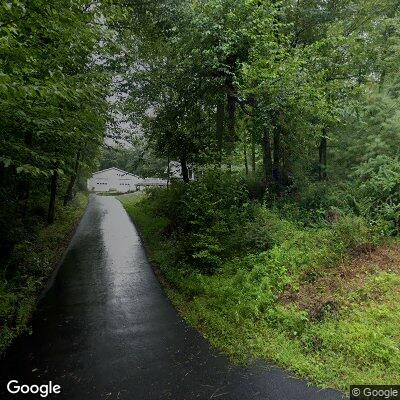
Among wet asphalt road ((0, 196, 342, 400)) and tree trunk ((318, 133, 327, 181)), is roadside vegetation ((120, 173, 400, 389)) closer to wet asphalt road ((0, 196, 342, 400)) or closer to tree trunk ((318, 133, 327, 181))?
wet asphalt road ((0, 196, 342, 400))

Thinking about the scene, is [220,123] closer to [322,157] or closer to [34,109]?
[322,157]

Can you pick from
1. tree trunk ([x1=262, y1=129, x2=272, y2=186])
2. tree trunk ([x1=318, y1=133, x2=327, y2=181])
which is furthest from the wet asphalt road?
tree trunk ([x1=318, y1=133, x2=327, y2=181])

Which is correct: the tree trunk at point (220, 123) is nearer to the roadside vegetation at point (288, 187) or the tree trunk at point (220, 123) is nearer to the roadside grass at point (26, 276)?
the roadside vegetation at point (288, 187)

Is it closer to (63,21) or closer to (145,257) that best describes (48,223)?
(145,257)

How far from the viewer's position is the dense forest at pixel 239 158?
19.8 ft

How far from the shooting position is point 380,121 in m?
10.6

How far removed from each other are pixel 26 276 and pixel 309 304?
25.8 feet

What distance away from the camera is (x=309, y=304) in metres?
6.94

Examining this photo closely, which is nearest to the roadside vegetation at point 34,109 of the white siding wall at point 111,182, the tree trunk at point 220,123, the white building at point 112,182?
the tree trunk at point 220,123

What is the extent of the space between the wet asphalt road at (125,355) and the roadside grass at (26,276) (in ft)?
1.04

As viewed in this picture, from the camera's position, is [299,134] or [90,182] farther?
[90,182]

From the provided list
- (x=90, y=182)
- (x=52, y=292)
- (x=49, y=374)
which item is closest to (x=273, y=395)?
(x=49, y=374)

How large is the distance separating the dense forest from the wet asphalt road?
0.42 meters

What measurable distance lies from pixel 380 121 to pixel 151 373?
9548mm
